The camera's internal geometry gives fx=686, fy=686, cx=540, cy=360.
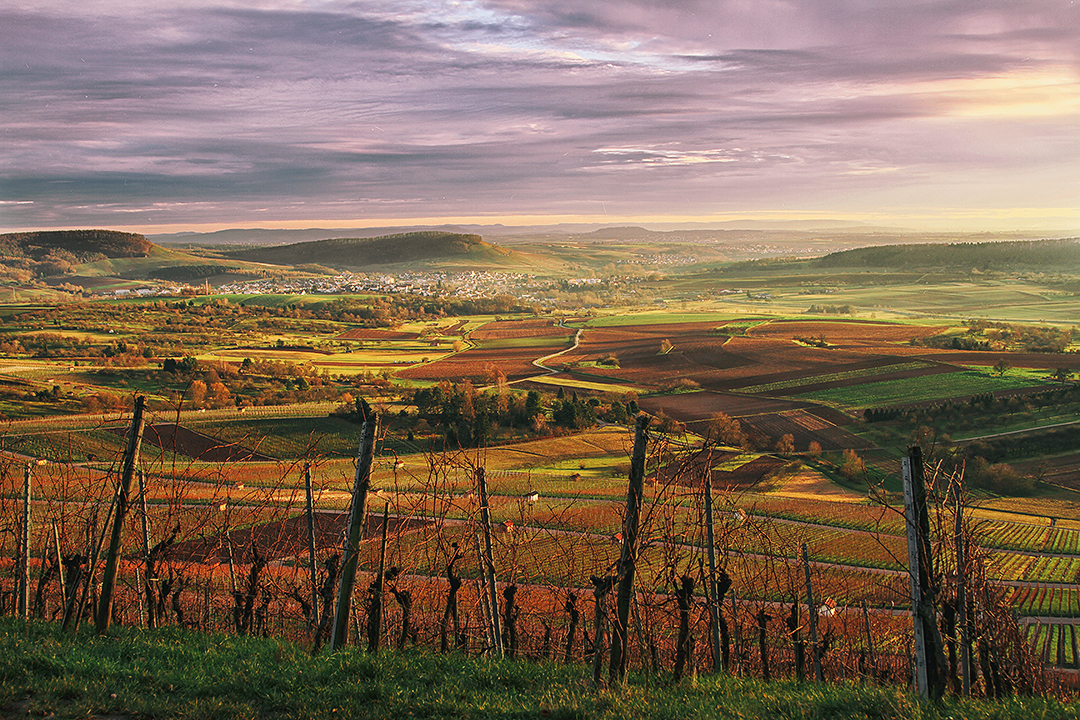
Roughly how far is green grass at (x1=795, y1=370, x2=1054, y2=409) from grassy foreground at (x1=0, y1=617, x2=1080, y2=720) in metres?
64.0

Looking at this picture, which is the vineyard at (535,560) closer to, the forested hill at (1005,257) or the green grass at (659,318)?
the green grass at (659,318)

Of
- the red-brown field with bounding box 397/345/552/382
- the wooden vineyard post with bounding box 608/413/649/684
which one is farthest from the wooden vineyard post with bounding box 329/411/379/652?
the red-brown field with bounding box 397/345/552/382

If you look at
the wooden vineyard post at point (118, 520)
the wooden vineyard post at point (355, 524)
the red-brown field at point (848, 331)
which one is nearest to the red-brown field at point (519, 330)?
the red-brown field at point (848, 331)

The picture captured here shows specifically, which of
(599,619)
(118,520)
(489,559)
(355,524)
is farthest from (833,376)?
(118,520)

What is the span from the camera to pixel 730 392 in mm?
72562

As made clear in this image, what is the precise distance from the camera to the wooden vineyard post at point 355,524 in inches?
230

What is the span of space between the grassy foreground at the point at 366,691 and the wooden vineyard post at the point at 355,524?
0.25 metres

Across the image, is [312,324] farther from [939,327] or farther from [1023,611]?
[1023,611]

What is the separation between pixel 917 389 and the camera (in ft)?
219

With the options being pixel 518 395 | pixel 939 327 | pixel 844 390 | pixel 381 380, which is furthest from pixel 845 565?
pixel 939 327

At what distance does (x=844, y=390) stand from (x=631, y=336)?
4687 cm

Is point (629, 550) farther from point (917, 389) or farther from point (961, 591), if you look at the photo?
point (917, 389)

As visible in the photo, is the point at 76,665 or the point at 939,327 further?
the point at 939,327

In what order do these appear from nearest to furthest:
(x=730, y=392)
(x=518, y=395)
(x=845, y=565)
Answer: (x=845, y=565), (x=518, y=395), (x=730, y=392)
